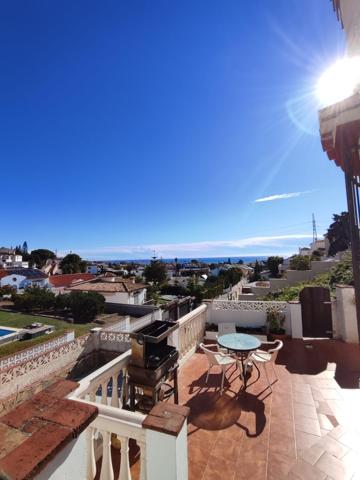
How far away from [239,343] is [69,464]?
11.3ft

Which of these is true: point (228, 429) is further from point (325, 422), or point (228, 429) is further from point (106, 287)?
point (106, 287)

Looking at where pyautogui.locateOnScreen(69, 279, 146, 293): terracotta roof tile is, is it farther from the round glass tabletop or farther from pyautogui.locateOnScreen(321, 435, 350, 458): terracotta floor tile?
pyautogui.locateOnScreen(321, 435, 350, 458): terracotta floor tile

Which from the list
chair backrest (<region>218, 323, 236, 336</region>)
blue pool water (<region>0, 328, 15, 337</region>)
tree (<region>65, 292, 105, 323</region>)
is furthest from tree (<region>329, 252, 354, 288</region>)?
blue pool water (<region>0, 328, 15, 337</region>)

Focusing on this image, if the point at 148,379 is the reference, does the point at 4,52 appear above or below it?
above

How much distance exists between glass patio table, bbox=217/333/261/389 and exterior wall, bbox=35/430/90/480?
307 cm

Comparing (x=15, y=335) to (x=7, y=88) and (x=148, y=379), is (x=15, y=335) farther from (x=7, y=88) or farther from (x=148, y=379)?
(x=148, y=379)

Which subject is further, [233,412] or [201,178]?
[201,178]

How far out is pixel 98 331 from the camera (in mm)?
12852

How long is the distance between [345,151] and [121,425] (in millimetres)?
3127

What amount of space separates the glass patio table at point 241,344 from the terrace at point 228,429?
0.49 meters

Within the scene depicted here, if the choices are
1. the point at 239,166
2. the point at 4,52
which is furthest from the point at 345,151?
the point at 4,52

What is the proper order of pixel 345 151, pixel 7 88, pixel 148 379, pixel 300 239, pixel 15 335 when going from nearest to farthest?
pixel 345 151 → pixel 148 379 → pixel 7 88 → pixel 15 335 → pixel 300 239

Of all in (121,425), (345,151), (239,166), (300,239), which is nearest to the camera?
(121,425)

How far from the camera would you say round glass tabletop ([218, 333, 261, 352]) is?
3841 millimetres
